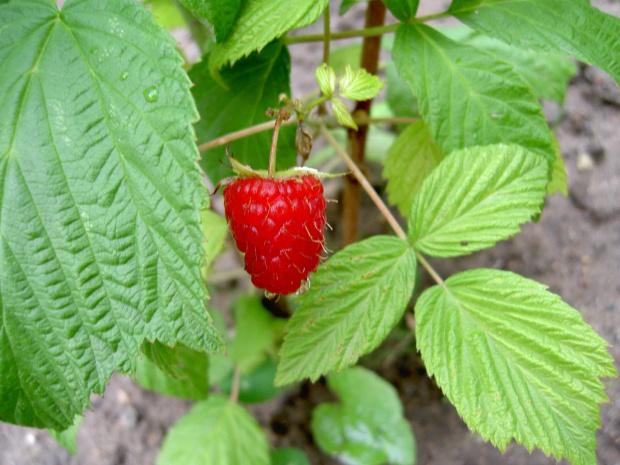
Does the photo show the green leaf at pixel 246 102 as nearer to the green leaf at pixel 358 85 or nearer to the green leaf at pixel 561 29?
the green leaf at pixel 358 85

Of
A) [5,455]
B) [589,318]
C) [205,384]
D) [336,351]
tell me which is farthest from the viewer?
[5,455]

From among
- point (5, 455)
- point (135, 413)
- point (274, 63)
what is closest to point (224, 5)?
point (274, 63)

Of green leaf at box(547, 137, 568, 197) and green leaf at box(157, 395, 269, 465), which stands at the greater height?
green leaf at box(547, 137, 568, 197)

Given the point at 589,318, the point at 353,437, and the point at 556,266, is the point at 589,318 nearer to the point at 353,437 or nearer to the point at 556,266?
the point at 556,266

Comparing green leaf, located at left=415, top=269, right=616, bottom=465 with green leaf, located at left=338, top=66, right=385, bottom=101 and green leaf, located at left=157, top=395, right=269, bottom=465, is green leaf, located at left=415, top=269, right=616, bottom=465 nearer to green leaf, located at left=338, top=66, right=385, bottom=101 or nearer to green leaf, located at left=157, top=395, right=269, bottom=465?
green leaf, located at left=338, top=66, right=385, bottom=101

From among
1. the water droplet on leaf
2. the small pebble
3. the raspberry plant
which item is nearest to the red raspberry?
the raspberry plant

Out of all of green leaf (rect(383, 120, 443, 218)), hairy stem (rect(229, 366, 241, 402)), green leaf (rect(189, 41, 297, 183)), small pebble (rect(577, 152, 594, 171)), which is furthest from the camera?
small pebble (rect(577, 152, 594, 171))
